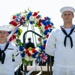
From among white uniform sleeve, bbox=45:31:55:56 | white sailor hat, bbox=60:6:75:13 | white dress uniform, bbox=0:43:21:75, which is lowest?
white dress uniform, bbox=0:43:21:75

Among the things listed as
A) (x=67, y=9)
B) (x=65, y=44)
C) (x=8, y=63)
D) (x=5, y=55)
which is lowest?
(x=8, y=63)

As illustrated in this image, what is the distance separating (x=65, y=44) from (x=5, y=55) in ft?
4.21

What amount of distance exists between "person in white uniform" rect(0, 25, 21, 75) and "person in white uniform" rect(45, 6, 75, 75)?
90cm

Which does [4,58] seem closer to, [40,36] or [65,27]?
[65,27]

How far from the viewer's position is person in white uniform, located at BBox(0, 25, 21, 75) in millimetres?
6709

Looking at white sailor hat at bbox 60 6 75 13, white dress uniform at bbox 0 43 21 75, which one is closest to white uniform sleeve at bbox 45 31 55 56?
white sailor hat at bbox 60 6 75 13

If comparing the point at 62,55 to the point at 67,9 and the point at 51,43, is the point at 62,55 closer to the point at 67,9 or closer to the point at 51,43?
the point at 51,43

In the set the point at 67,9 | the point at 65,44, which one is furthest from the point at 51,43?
the point at 67,9

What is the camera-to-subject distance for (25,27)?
9.45 m

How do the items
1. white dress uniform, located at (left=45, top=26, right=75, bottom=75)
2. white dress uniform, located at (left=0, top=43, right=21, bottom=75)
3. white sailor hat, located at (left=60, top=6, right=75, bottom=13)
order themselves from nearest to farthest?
1. white dress uniform, located at (left=45, top=26, right=75, bottom=75)
2. white sailor hat, located at (left=60, top=6, right=75, bottom=13)
3. white dress uniform, located at (left=0, top=43, right=21, bottom=75)

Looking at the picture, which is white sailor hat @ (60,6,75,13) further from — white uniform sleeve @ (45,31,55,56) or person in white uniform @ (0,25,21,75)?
person in white uniform @ (0,25,21,75)

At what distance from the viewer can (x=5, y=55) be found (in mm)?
6770

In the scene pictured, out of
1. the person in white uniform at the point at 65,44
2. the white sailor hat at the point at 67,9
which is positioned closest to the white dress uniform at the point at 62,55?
the person in white uniform at the point at 65,44

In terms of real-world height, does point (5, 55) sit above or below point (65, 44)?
below
